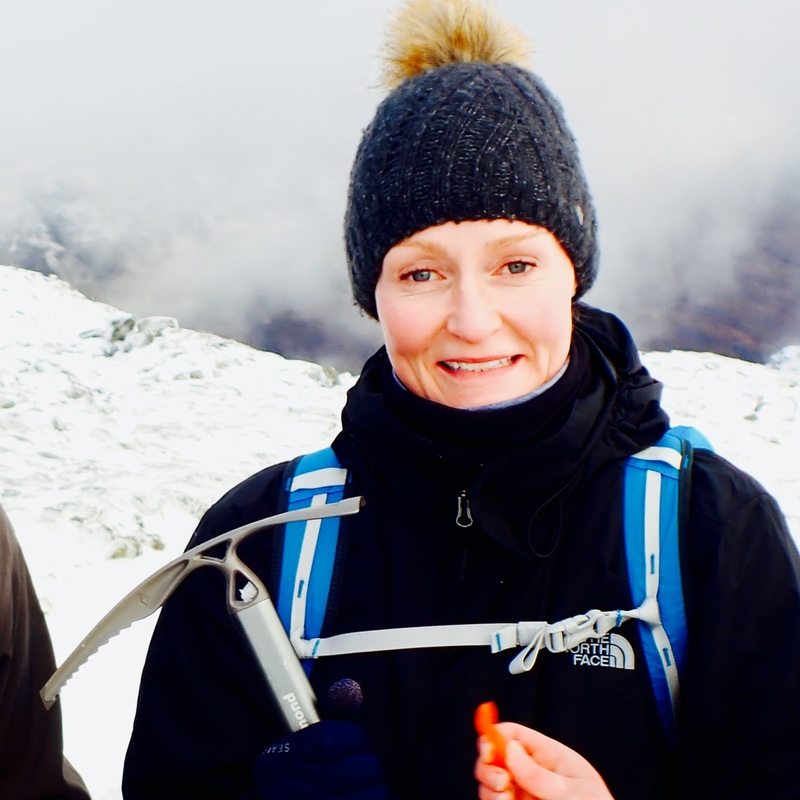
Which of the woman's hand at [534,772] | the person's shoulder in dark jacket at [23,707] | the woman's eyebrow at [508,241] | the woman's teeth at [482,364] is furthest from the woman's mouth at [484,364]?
the person's shoulder in dark jacket at [23,707]

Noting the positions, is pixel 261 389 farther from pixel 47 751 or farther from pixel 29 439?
pixel 47 751

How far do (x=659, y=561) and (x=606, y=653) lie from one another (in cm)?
21

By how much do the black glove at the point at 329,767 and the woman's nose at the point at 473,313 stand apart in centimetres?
78

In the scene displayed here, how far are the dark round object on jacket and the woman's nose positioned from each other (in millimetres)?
161

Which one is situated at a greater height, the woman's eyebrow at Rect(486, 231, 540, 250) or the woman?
the woman's eyebrow at Rect(486, 231, 540, 250)

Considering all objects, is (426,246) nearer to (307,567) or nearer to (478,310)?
(478,310)

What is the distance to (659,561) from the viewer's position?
1.52m

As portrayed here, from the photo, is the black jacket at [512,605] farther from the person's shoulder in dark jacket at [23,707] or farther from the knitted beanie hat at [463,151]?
the person's shoulder in dark jacket at [23,707]

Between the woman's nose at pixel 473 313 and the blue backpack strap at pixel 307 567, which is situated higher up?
the woman's nose at pixel 473 313

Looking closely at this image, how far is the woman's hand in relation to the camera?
1.21m

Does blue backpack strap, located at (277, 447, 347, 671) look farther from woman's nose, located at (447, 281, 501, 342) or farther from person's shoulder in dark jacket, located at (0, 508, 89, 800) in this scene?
person's shoulder in dark jacket, located at (0, 508, 89, 800)

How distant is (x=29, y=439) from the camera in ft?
25.5

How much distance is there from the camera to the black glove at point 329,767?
1.40 metres

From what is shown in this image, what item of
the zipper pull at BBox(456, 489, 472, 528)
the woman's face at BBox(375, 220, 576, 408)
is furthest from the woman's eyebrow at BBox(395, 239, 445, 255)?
the zipper pull at BBox(456, 489, 472, 528)
